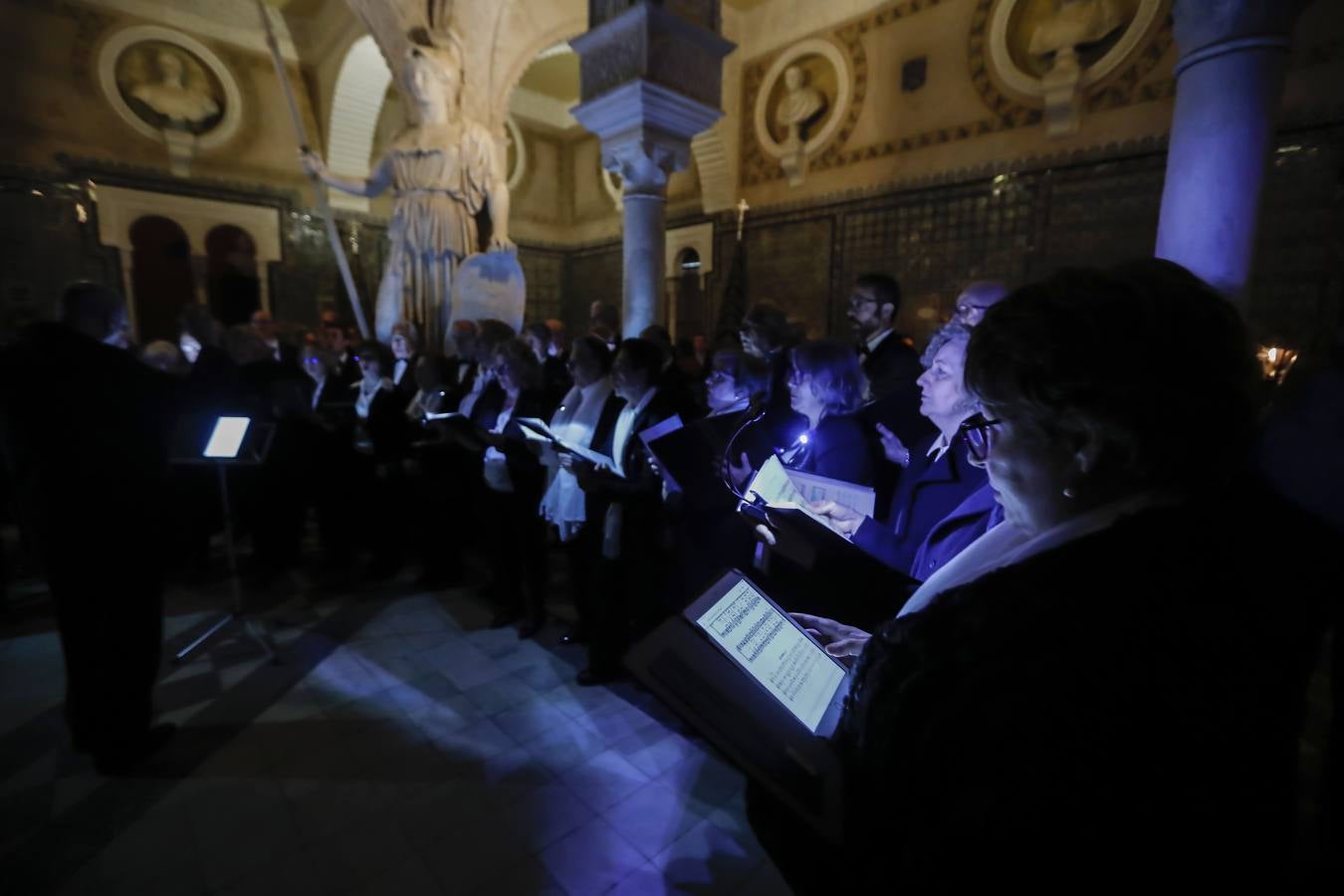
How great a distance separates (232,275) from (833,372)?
10.8 m

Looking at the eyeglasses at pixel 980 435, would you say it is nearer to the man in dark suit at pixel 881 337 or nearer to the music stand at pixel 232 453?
the man in dark suit at pixel 881 337

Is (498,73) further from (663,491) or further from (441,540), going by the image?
(663,491)

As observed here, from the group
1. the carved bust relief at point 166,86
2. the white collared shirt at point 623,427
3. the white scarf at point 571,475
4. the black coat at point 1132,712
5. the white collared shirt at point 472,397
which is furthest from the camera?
the carved bust relief at point 166,86

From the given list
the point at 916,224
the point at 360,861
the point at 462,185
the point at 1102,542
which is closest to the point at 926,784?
the point at 1102,542

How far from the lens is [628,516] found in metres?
2.95

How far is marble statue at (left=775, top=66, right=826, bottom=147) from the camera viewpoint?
28.1ft

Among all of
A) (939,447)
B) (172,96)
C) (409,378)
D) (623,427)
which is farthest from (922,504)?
(172,96)

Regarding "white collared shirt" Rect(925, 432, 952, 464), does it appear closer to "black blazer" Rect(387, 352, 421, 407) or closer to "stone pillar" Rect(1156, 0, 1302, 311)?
"stone pillar" Rect(1156, 0, 1302, 311)

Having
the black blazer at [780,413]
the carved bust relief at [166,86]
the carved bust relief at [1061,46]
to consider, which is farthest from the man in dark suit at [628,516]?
the carved bust relief at [166,86]

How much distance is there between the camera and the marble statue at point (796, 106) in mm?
8562

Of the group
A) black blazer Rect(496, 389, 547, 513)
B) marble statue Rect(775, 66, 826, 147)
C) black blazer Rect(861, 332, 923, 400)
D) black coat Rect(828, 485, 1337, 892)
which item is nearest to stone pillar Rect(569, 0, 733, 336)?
black blazer Rect(496, 389, 547, 513)

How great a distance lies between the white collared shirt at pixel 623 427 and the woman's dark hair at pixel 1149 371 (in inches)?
89.1

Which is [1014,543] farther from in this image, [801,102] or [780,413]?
[801,102]

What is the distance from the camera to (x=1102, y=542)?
26.1 inches
